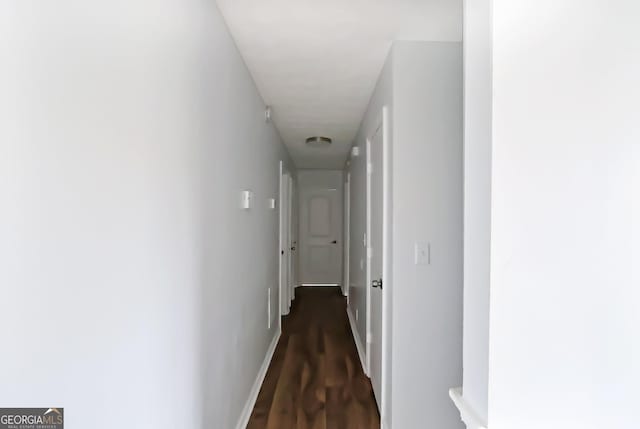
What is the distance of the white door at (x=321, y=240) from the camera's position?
6.37 m

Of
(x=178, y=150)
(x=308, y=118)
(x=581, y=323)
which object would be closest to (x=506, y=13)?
(x=581, y=323)

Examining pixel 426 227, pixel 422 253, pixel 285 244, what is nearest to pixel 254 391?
pixel 422 253

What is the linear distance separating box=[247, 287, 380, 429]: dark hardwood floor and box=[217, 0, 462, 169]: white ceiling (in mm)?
2334

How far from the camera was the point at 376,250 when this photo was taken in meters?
2.44

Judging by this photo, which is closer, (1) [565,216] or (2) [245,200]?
(1) [565,216]

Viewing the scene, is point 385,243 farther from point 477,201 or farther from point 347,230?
point 347,230

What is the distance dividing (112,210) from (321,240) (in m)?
5.67

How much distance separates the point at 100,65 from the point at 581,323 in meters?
1.27

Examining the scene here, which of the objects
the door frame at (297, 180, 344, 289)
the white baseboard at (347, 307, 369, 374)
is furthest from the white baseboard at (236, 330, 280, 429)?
the door frame at (297, 180, 344, 289)

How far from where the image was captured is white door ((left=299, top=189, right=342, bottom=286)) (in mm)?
6367

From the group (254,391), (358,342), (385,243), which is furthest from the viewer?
(358,342)

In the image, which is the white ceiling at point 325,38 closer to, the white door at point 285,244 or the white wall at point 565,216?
the white wall at point 565,216

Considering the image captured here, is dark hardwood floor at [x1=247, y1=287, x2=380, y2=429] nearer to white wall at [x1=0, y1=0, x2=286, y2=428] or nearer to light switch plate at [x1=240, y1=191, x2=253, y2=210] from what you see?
white wall at [x1=0, y1=0, x2=286, y2=428]

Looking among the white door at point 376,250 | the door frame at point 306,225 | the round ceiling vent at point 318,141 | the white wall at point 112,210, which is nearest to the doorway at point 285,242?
the round ceiling vent at point 318,141
